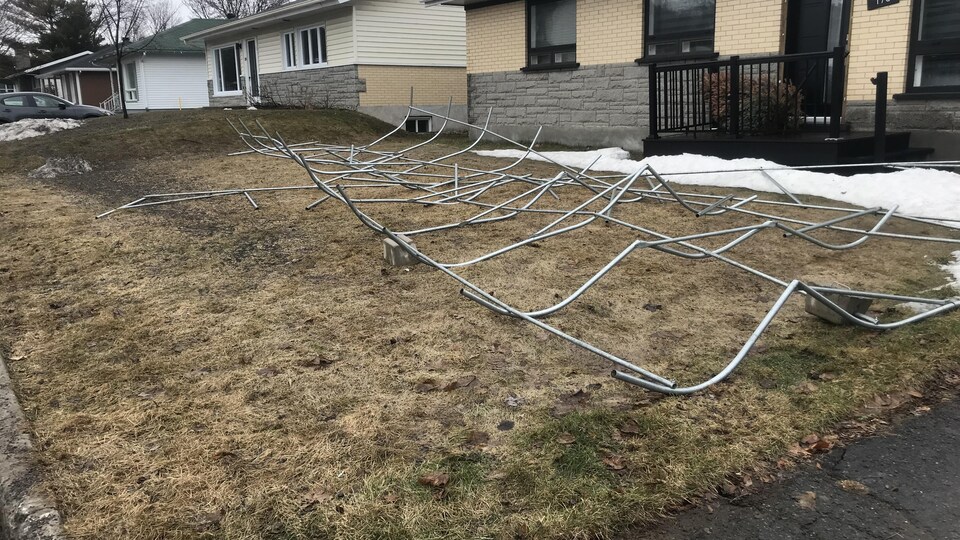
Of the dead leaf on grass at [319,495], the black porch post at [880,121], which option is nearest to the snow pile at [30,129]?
the black porch post at [880,121]

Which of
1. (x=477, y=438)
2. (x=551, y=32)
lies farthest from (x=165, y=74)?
(x=477, y=438)

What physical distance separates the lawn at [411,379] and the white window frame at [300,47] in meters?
16.1

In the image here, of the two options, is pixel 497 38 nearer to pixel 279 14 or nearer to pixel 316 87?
pixel 316 87

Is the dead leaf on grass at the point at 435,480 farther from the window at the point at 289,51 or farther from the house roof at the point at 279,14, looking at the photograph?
the window at the point at 289,51

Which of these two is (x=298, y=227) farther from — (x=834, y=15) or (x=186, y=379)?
(x=834, y=15)

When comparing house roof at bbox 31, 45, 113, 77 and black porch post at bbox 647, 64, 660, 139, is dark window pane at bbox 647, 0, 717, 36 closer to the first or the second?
black porch post at bbox 647, 64, 660, 139

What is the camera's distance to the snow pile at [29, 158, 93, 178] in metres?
11.7

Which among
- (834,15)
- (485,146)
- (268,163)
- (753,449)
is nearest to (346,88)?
(485,146)

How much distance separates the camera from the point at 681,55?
12.1 m

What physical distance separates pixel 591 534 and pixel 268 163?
11147mm

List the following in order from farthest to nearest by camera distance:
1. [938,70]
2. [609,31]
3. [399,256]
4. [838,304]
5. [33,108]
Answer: [33,108] → [609,31] → [938,70] → [399,256] → [838,304]

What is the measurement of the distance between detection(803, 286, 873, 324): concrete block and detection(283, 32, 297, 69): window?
844 inches

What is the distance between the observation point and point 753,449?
110 inches

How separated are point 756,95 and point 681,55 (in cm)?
260
